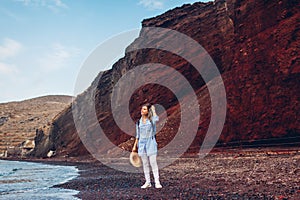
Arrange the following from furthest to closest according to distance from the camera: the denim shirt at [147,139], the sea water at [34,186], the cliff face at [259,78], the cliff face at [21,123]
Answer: the cliff face at [21,123], the cliff face at [259,78], the sea water at [34,186], the denim shirt at [147,139]

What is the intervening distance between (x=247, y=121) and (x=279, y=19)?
7239mm

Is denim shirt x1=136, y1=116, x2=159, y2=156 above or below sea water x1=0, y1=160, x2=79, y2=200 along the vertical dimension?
above

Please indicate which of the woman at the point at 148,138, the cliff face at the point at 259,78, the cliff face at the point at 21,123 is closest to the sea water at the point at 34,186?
→ the woman at the point at 148,138

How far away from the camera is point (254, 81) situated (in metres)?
22.9

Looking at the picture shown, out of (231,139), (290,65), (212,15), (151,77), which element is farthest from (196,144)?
(212,15)

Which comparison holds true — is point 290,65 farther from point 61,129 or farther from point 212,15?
point 61,129

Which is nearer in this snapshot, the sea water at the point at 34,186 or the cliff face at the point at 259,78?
the sea water at the point at 34,186

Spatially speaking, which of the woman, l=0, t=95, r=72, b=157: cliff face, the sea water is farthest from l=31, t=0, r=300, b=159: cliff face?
l=0, t=95, r=72, b=157: cliff face

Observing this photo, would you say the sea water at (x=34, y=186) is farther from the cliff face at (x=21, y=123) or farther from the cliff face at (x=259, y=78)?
Answer: the cliff face at (x=21, y=123)

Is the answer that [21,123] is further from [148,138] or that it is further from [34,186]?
[148,138]

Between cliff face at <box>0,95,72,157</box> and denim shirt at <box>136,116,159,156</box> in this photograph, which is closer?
denim shirt at <box>136,116,159,156</box>

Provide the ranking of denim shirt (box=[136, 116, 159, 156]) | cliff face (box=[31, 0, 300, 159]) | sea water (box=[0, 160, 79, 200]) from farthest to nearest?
cliff face (box=[31, 0, 300, 159]) → sea water (box=[0, 160, 79, 200]) → denim shirt (box=[136, 116, 159, 156])

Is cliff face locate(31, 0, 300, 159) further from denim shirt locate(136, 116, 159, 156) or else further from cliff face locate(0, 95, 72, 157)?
cliff face locate(0, 95, 72, 157)

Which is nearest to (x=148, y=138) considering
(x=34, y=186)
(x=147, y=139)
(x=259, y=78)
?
(x=147, y=139)
